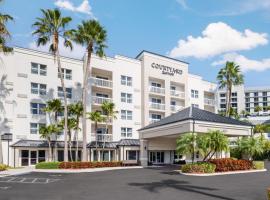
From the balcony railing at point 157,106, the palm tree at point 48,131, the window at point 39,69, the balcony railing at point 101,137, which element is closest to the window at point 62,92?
the window at point 39,69

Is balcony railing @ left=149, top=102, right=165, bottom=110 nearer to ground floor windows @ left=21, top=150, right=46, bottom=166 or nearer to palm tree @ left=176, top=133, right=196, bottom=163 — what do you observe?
ground floor windows @ left=21, top=150, right=46, bottom=166

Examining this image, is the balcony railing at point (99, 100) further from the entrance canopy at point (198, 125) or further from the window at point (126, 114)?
the entrance canopy at point (198, 125)

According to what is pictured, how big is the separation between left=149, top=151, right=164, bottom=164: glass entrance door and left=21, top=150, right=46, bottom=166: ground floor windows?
624 inches

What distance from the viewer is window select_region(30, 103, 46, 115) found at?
40062 mm

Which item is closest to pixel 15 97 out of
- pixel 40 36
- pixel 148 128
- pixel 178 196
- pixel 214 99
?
pixel 40 36

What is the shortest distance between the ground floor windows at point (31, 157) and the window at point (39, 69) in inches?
406

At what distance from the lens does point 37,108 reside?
4044 cm

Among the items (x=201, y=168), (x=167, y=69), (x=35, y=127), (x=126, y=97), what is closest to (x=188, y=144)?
(x=201, y=168)

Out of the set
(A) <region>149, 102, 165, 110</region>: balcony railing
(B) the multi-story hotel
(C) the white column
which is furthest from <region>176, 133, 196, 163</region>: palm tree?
(A) <region>149, 102, 165, 110</region>: balcony railing

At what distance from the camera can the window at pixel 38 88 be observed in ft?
132

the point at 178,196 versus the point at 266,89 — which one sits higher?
the point at 266,89

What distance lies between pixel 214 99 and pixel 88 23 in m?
32.7

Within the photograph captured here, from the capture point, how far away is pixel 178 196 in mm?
14961

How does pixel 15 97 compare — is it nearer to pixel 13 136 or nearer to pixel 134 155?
pixel 13 136
